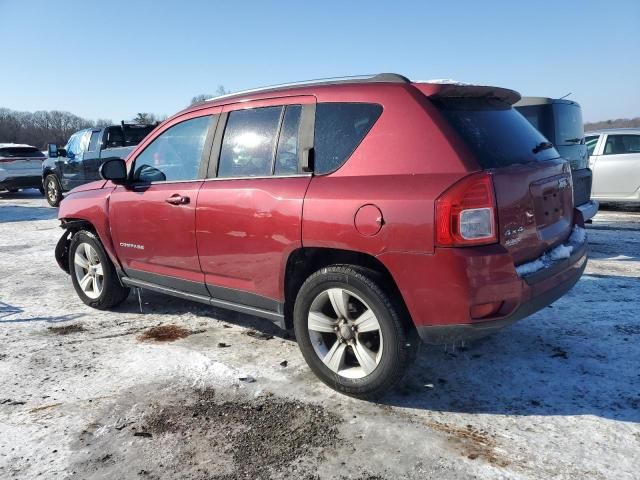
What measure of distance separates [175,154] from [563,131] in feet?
17.1

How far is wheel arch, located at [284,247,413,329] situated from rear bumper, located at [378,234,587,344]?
121mm

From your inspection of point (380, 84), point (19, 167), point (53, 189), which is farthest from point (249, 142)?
point (19, 167)

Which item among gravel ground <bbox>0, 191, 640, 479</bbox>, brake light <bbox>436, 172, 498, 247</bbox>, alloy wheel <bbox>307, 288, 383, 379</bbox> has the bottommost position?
gravel ground <bbox>0, 191, 640, 479</bbox>

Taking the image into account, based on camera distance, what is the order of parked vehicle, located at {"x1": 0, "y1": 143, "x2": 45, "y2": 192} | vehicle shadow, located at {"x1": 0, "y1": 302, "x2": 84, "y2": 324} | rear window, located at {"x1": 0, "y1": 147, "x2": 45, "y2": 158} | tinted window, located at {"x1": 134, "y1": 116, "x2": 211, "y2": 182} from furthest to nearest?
rear window, located at {"x1": 0, "y1": 147, "x2": 45, "y2": 158} < parked vehicle, located at {"x1": 0, "y1": 143, "x2": 45, "y2": 192} < vehicle shadow, located at {"x1": 0, "y1": 302, "x2": 84, "y2": 324} < tinted window, located at {"x1": 134, "y1": 116, "x2": 211, "y2": 182}

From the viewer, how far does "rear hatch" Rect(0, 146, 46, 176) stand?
15828 millimetres

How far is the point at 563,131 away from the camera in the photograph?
265 inches

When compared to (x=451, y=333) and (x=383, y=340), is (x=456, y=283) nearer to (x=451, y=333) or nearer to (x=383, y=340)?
(x=451, y=333)

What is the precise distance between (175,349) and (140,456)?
4.46ft

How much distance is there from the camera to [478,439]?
8.41 ft

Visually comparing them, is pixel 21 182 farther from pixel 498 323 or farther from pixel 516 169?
pixel 498 323

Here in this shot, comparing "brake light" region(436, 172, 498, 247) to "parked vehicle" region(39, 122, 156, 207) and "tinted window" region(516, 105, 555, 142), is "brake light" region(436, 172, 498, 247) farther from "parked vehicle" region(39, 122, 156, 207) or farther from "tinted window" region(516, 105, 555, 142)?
"parked vehicle" region(39, 122, 156, 207)

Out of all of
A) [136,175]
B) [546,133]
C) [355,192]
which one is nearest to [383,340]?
[355,192]

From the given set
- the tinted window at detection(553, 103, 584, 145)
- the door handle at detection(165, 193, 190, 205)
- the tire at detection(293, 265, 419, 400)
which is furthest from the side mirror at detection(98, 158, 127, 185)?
the tinted window at detection(553, 103, 584, 145)

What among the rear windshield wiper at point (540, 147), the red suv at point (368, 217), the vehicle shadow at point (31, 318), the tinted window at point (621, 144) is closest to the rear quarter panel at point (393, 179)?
the red suv at point (368, 217)
